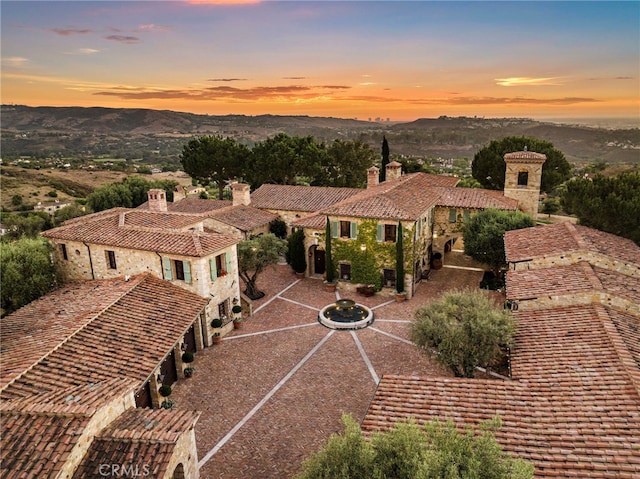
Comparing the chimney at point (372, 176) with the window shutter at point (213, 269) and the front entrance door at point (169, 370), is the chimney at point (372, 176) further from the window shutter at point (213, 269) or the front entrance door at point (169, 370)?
the front entrance door at point (169, 370)

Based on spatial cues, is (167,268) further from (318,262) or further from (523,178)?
Answer: (523,178)

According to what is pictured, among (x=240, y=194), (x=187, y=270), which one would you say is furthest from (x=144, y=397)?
(x=240, y=194)

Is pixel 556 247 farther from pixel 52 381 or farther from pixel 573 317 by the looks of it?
pixel 52 381

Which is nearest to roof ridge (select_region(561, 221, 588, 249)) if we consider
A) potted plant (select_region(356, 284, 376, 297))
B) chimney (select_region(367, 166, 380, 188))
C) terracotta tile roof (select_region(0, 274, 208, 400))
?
potted plant (select_region(356, 284, 376, 297))

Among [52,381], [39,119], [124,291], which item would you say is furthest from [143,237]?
[39,119]

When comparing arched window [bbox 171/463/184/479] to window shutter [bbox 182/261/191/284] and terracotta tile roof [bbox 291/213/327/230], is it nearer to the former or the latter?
window shutter [bbox 182/261/191/284]
